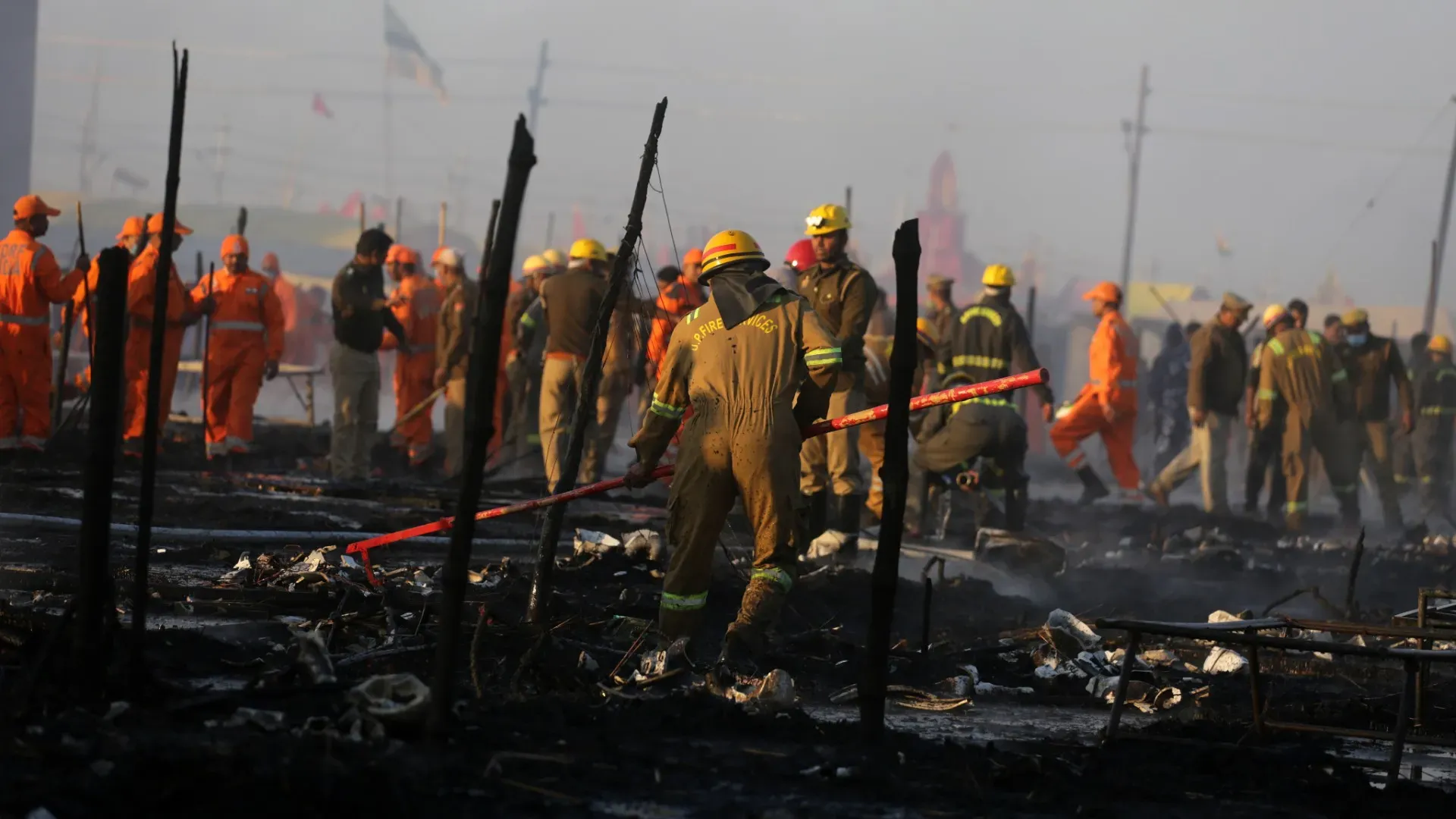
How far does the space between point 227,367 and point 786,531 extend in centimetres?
963

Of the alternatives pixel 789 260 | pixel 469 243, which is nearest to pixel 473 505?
pixel 789 260

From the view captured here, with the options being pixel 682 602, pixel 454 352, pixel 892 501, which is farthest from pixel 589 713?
pixel 454 352

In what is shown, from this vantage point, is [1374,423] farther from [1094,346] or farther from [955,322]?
[955,322]

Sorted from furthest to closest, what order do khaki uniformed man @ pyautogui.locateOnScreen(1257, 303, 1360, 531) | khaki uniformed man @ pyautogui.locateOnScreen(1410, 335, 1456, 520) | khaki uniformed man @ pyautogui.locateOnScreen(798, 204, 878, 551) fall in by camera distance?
khaki uniformed man @ pyautogui.locateOnScreen(1410, 335, 1456, 520) → khaki uniformed man @ pyautogui.locateOnScreen(1257, 303, 1360, 531) → khaki uniformed man @ pyautogui.locateOnScreen(798, 204, 878, 551)

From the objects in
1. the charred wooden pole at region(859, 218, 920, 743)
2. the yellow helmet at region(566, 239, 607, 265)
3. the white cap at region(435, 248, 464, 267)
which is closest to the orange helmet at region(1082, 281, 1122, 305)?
the yellow helmet at region(566, 239, 607, 265)

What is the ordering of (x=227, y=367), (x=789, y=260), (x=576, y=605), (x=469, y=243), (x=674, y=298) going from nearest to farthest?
(x=576, y=605) < (x=789, y=260) < (x=227, y=367) < (x=674, y=298) < (x=469, y=243)

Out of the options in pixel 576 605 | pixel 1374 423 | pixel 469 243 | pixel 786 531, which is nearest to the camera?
pixel 786 531

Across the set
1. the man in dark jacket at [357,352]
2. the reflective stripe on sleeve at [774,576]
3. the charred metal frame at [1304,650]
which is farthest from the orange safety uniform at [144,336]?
the charred metal frame at [1304,650]

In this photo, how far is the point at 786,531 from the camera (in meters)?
7.64

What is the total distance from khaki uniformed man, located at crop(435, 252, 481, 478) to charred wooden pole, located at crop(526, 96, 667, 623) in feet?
29.3

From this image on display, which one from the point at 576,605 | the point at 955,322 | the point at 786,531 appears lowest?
the point at 576,605

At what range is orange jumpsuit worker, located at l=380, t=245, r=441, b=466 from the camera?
18.9 meters

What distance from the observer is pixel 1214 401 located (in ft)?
60.1

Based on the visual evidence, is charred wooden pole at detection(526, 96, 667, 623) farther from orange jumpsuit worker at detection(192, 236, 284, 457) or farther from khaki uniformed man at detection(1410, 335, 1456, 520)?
khaki uniformed man at detection(1410, 335, 1456, 520)
